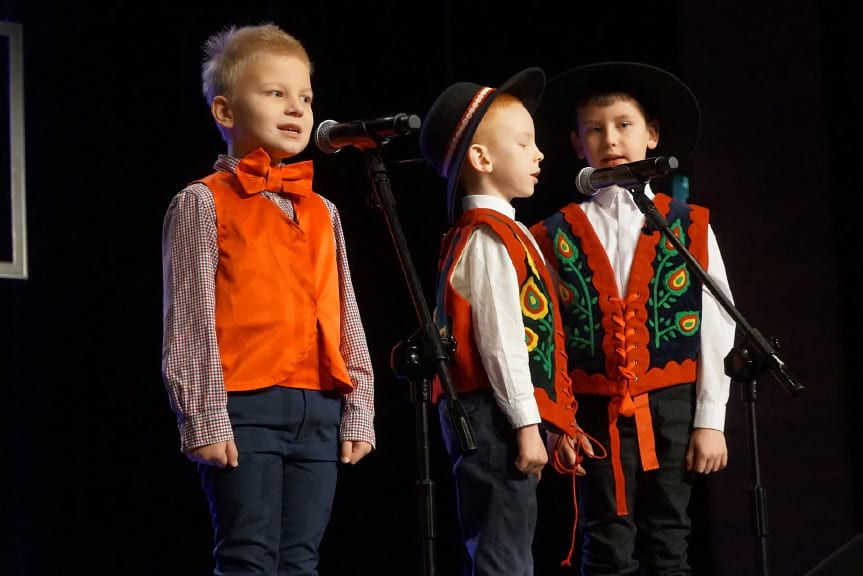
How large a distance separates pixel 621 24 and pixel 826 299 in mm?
1062

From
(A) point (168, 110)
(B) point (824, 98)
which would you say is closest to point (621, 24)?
(B) point (824, 98)

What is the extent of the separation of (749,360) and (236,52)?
1217mm

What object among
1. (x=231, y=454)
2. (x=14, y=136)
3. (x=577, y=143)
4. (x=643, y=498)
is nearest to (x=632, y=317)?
(x=643, y=498)

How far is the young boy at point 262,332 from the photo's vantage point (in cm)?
191

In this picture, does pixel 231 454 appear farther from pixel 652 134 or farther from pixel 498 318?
pixel 652 134

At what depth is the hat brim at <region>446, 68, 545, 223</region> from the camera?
7.38 feet

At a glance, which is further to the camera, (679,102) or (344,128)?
(679,102)

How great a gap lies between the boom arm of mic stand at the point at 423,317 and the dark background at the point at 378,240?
1207mm

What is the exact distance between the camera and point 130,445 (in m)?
2.84

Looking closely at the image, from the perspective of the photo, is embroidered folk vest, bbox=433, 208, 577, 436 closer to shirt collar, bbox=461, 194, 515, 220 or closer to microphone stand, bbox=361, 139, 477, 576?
shirt collar, bbox=461, 194, 515, 220

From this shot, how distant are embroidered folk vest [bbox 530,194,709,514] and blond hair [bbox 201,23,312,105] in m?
0.74

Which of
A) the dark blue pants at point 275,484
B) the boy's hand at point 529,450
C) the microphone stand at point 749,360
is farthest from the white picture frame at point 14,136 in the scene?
the microphone stand at point 749,360

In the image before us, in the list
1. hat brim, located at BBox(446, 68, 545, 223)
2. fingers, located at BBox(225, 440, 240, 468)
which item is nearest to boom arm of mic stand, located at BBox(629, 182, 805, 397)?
hat brim, located at BBox(446, 68, 545, 223)

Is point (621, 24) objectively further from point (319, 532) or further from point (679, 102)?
point (319, 532)
